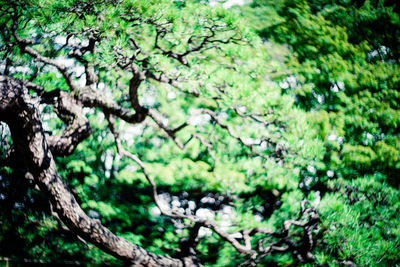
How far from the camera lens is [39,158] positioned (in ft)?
4.81

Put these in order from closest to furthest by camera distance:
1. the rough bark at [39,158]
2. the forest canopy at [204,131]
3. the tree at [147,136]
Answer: the rough bark at [39,158], the tree at [147,136], the forest canopy at [204,131]

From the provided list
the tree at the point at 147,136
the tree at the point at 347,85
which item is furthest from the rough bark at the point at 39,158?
the tree at the point at 347,85

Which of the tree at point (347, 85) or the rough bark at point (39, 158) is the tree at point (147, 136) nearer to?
the rough bark at point (39, 158)

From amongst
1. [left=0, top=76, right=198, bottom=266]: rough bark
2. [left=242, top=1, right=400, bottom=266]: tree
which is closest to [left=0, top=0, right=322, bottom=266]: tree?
[left=0, top=76, right=198, bottom=266]: rough bark

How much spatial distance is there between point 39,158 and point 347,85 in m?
2.53

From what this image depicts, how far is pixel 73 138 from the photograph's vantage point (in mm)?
1911

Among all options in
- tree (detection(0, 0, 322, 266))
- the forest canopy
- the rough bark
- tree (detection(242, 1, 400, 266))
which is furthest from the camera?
tree (detection(242, 1, 400, 266))

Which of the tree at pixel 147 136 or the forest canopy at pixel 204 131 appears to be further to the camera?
the forest canopy at pixel 204 131

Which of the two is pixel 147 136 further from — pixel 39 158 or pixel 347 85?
pixel 347 85

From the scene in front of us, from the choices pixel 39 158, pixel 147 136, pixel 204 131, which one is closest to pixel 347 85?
pixel 204 131

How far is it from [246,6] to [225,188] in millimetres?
1708

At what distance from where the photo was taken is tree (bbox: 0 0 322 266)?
1.54 m

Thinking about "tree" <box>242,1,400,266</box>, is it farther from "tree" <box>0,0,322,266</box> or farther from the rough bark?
the rough bark

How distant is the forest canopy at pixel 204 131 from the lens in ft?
5.42
